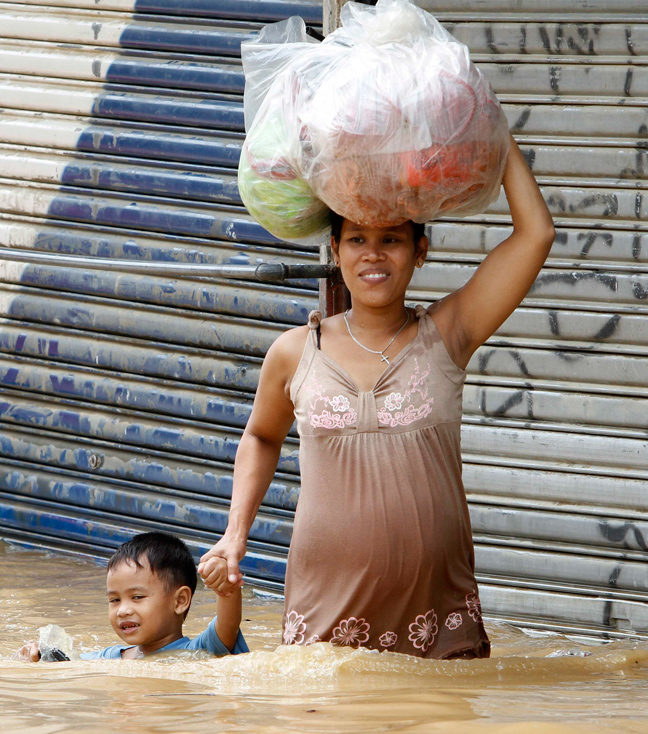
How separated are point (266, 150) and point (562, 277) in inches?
69.0

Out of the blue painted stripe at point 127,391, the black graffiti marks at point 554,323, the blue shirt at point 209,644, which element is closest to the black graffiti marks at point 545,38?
the black graffiti marks at point 554,323

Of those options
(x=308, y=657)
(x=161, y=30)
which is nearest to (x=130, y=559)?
(x=308, y=657)

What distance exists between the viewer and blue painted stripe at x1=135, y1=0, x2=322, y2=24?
14.4ft

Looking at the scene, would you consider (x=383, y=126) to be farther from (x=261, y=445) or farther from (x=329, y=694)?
(x=329, y=694)

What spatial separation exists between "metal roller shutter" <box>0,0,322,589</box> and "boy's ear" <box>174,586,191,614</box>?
166 centimetres

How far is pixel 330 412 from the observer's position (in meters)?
2.27

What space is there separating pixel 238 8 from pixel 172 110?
560mm

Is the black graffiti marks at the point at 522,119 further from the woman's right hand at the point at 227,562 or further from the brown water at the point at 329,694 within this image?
the woman's right hand at the point at 227,562

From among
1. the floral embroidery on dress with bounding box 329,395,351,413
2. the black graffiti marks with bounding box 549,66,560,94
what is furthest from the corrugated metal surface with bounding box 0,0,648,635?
the floral embroidery on dress with bounding box 329,395,351,413

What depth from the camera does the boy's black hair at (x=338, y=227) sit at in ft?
7.77

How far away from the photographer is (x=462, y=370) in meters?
2.33

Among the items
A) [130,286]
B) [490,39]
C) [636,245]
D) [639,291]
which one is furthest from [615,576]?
[130,286]

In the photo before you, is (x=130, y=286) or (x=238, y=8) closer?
(x=238, y=8)

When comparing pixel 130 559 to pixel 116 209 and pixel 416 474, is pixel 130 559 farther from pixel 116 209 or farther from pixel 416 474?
pixel 116 209
